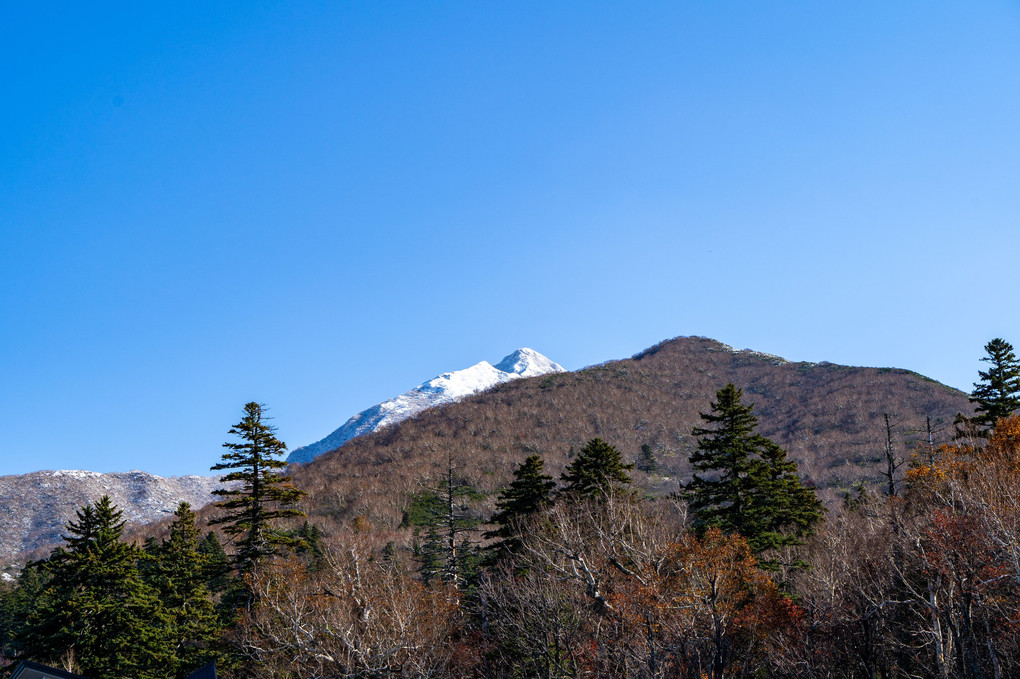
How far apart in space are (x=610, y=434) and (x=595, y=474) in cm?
12778

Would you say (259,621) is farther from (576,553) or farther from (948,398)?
(948,398)

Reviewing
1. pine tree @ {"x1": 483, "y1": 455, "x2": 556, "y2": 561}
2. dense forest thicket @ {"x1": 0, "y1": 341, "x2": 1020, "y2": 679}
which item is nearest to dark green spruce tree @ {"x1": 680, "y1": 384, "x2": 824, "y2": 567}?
Answer: dense forest thicket @ {"x1": 0, "y1": 341, "x2": 1020, "y2": 679}

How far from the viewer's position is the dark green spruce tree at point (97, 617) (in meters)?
30.9

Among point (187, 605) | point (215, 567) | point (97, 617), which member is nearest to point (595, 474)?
point (215, 567)

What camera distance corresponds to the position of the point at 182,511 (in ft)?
145

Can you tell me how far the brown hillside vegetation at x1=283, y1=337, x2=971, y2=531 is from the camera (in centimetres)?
12009

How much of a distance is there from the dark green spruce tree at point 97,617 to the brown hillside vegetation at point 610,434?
61926 millimetres

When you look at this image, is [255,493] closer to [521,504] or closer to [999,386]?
[521,504]

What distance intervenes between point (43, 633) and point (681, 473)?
11761 cm

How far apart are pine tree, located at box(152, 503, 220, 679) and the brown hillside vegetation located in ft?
184

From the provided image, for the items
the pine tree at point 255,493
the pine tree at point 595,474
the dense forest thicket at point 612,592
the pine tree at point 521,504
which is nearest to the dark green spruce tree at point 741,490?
the dense forest thicket at point 612,592

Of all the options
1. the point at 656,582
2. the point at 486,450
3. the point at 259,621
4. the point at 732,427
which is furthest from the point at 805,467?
the point at 259,621

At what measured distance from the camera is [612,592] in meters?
33.2

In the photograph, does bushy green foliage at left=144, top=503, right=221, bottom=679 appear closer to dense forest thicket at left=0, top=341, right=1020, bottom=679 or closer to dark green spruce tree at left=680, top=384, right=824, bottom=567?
dense forest thicket at left=0, top=341, right=1020, bottom=679
